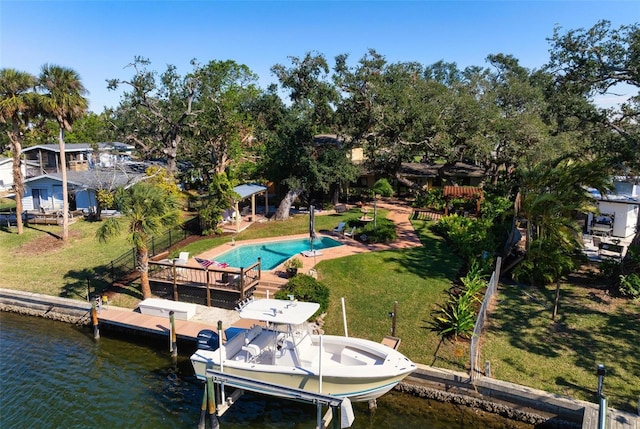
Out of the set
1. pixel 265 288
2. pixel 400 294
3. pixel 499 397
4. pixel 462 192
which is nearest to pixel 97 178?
pixel 265 288

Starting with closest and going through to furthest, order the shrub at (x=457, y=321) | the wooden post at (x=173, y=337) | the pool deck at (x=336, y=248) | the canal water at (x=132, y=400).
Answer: the canal water at (x=132, y=400)
the shrub at (x=457, y=321)
the wooden post at (x=173, y=337)
the pool deck at (x=336, y=248)

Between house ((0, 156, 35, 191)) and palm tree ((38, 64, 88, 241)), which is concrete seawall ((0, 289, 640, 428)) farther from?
house ((0, 156, 35, 191))

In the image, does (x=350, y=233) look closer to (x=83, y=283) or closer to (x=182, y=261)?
(x=182, y=261)

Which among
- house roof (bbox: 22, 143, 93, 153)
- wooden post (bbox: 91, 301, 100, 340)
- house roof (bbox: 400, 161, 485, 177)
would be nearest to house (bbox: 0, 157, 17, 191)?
house roof (bbox: 22, 143, 93, 153)

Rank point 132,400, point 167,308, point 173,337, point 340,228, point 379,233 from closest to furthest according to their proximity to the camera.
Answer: point 132,400 → point 173,337 → point 167,308 → point 379,233 → point 340,228

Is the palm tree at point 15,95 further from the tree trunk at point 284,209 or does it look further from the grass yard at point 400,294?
the grass yard at point 400,294

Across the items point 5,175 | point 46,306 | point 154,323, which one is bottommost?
point 46,306

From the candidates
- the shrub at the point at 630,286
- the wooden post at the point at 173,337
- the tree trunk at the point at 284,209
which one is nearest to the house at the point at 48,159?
the tree trunk at the point at 284,209

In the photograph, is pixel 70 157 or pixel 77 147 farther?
pixel 77 147
